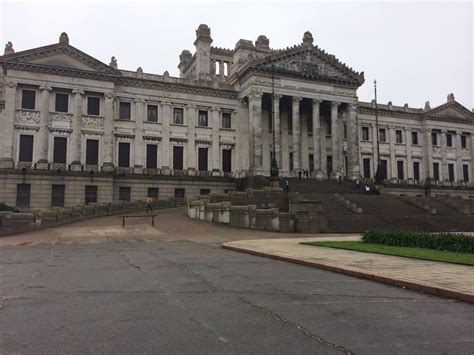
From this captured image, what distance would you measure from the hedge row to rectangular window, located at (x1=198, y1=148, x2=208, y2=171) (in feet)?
117

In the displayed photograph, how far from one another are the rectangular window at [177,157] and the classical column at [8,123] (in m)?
16.8

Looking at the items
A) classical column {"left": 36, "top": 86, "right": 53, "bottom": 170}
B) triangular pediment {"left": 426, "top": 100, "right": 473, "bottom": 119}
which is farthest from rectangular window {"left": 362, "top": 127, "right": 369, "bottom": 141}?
classical column {"left": 36, "top": 86, "right": 53, "bottom": 170}

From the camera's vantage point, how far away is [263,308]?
6785 millimetres

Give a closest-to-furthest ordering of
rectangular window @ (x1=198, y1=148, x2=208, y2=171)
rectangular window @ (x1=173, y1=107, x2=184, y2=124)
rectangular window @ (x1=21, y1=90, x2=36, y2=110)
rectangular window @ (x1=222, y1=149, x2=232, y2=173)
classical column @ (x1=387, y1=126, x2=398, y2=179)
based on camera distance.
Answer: rectangular window @ (x1=21, y1=90, x2=36, y2=110), rectangular window @ (x1=173, y1=107, x2=184, y2=124), rectangular window @ (x1=198, y1=148, x2=208, y2=171), rectangular window @ (x1=222, y1=149, x2=232, y2=173), classical column @ (x1=387, y1=126, x2=398, y2=179)

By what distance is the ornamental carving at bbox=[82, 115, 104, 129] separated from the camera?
47.1m

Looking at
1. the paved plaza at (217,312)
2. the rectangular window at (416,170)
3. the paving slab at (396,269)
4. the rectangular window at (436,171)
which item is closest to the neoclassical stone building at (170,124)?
the rectangular window at (416,170)

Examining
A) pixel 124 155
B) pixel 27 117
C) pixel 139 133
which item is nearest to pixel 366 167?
pixel 139 133

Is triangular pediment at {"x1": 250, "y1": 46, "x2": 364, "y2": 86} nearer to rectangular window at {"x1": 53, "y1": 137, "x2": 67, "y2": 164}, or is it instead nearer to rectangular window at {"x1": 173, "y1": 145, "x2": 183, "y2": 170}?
rectangular window at {"x1": 173, "y1": 145, "x2": 183, "y2": 170}

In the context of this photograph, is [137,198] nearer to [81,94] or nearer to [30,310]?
[81,94]

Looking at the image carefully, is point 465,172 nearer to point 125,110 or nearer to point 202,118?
point 202,118

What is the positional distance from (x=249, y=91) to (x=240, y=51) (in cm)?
1155

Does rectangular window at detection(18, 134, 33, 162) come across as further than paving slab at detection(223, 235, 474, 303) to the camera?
Yes

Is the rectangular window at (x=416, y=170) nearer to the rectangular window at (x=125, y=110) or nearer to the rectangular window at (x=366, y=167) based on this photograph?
the rectangular window at (x=366, y=167)

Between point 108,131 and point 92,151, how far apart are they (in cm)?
273
